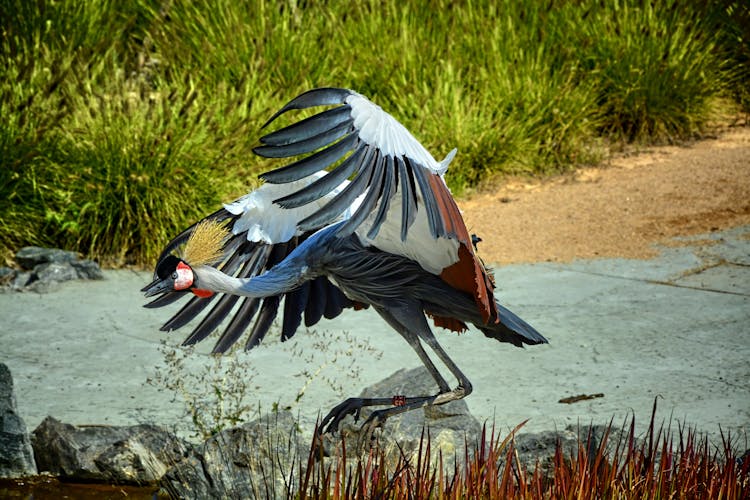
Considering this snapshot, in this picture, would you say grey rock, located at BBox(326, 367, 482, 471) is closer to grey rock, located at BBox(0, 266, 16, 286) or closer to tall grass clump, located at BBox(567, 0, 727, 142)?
grey rock, located at BBox(0, 266, 16, 286)

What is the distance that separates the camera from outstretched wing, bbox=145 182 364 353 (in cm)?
393

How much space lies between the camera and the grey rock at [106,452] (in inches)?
163

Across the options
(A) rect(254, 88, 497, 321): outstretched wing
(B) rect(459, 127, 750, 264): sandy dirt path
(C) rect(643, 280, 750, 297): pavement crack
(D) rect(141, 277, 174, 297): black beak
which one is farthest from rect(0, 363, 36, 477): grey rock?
(C) rect(643, 280, 750, 297): pavement crack

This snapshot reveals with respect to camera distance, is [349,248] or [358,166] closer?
[358,166]

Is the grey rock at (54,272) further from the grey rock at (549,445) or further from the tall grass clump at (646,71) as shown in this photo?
the tall grass clump at (646,71)

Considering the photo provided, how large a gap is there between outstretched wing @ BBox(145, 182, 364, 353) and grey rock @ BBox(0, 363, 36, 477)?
2.38 ft

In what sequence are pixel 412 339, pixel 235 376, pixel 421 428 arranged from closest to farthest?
1. pixel 412 339
2. pixel 421 428
3. pixel 235 376

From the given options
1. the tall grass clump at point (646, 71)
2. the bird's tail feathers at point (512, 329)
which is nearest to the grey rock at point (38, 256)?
the bird's tail feathers at point (512, 329)

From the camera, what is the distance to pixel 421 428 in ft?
14.0

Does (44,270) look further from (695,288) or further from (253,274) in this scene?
(695,288)

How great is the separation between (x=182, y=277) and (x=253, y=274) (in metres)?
0.83

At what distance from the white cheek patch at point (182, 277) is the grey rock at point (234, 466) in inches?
28.7

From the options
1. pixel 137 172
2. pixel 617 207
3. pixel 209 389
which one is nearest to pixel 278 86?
pixel 137 172

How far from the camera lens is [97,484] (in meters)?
4.21
